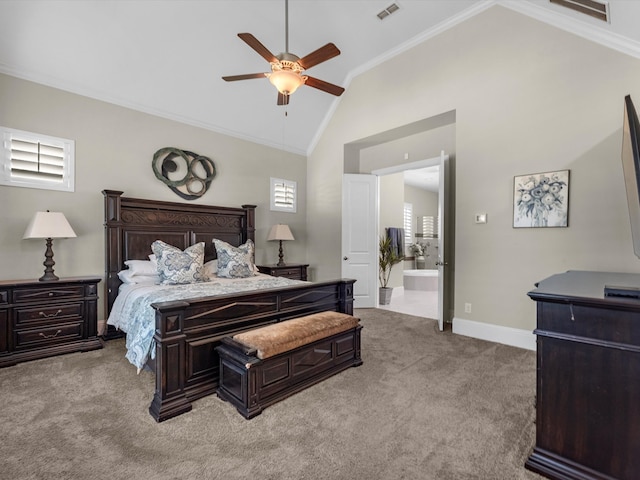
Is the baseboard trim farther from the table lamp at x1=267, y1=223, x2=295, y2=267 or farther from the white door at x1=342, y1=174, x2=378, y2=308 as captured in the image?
the table lamp at x1=267, y1=223, x2=295, y2=267

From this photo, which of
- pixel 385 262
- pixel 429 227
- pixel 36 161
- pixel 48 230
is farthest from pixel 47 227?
pixel 429 227

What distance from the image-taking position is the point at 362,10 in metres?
4.15

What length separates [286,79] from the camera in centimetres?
279

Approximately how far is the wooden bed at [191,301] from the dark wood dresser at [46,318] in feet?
1.22

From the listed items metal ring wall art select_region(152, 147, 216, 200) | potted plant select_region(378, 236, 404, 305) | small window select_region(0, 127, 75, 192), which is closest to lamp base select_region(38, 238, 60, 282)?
small window select_region(0, 127, 75, 192)

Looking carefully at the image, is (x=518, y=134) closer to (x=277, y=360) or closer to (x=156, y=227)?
(x=277, y=360)

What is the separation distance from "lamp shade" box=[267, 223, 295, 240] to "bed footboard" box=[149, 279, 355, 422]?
7.59 feet

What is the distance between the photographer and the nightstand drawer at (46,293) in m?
3.11

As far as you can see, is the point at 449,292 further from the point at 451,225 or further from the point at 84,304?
the point at 84,304

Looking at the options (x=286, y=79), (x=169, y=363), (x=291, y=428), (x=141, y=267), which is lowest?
(x=291, y=428)

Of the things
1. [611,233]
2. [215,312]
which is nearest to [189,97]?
[215,312]

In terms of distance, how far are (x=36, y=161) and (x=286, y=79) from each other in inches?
119

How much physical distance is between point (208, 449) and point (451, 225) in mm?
4105

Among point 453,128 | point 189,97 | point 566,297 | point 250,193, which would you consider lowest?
point 566,297
